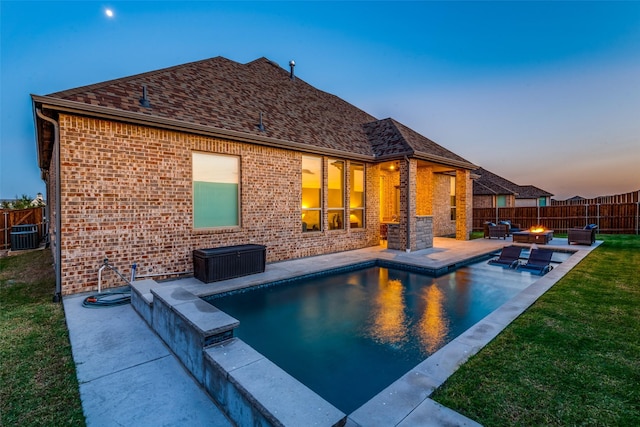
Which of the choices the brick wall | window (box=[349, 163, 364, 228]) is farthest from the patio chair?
the brick wall

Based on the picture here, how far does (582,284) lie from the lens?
20.7 ft

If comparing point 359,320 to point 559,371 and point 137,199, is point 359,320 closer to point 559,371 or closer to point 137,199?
point 559,371

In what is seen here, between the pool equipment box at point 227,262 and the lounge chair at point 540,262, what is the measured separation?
8.06 metres

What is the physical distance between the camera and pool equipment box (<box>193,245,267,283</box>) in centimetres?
652

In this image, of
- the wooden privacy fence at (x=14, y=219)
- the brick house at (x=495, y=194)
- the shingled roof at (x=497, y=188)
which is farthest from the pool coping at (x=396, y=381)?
the shingled roof at (x=497, y=188)

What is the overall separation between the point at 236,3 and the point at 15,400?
1701 cm

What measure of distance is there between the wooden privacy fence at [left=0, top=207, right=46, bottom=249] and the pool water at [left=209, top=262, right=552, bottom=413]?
537 inches

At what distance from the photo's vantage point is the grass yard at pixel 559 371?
7.64 ft

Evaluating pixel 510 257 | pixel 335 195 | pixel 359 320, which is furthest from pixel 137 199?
pixel 510 257

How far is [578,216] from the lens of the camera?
17484 mm

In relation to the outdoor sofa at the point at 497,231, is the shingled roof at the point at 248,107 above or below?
above

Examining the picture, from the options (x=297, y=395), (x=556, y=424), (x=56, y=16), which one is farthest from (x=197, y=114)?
(x=56, y=16)

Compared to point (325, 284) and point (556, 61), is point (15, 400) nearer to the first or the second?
point (325, 284)

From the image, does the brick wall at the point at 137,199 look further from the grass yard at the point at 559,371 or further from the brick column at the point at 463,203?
the brick column at the point at 463,203
